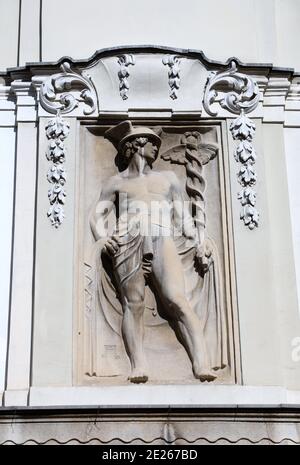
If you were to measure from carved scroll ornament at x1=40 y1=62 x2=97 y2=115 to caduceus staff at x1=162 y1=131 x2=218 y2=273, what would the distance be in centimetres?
Answer: 76

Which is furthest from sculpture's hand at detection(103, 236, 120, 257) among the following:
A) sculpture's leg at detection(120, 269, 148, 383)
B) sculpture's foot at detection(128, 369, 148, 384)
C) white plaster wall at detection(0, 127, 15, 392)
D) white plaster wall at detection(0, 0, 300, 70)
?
white plaster wall at detection(0, 0, 300, 70)

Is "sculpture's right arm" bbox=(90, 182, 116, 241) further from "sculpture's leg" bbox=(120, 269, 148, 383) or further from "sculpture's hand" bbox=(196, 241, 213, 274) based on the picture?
"sculpture's hand" bbox=(196, 241, 213, 274)

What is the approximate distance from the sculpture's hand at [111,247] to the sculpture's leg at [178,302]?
302mm

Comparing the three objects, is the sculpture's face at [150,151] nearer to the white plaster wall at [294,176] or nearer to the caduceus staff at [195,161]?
the caduceus staff at [195,161]

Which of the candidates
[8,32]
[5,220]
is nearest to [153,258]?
[5,220]

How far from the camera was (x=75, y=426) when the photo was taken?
6.95m

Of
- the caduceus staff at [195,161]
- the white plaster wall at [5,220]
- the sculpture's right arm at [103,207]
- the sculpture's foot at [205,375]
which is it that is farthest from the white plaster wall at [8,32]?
the sculpture's foot at [205,375]

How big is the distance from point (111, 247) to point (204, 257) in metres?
0.71

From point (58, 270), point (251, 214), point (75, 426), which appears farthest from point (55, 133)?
point (75, 426)

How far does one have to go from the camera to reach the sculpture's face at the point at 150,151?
8.12 m

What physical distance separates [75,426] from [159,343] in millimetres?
1016

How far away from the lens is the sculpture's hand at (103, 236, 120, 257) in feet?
25.4

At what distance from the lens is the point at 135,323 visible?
759cm

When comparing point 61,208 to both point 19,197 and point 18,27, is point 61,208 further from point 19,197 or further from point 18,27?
point 18,27
